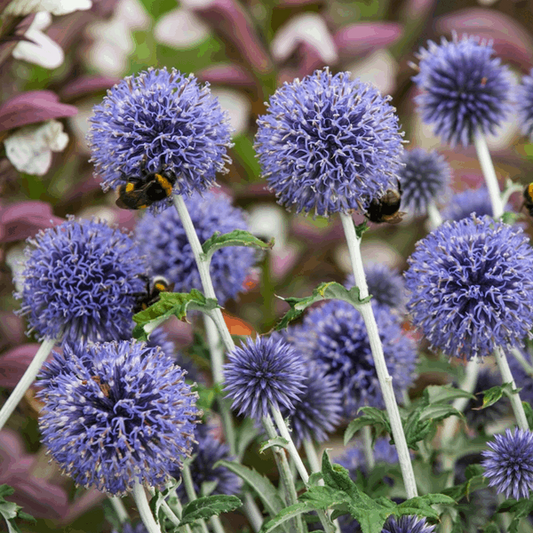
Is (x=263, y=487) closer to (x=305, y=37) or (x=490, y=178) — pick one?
(x=490, y=178)

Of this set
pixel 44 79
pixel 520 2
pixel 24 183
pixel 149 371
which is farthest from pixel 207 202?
pixel 520 2

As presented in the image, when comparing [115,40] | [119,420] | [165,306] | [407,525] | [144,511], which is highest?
[115,40]

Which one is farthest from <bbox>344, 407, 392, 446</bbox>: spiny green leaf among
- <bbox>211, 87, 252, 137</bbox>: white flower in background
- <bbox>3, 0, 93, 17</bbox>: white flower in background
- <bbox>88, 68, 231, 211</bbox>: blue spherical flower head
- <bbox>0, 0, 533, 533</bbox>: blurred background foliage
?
<bbox>211, 87, 252, 137</bbox>: white flower in background

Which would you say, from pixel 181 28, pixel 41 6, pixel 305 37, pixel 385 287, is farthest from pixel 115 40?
pixel 385 287

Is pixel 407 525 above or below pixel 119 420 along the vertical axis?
below

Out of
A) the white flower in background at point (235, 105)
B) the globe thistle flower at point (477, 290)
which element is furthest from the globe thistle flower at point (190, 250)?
the white flower in background at point (235, 105)

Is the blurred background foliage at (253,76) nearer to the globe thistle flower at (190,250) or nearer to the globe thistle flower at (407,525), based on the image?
the globe thistle flower at (190,250)
